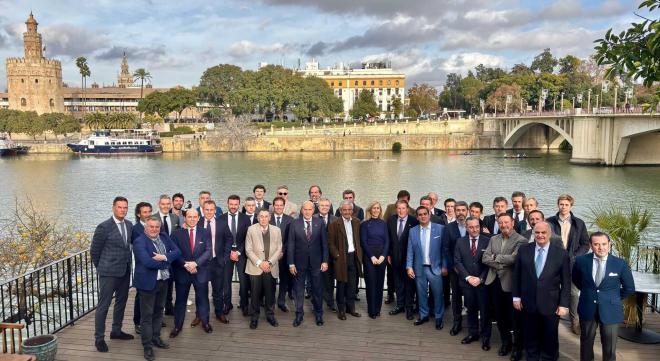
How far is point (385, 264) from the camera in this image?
725 centimetres

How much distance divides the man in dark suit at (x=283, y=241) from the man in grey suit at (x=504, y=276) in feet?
8.47

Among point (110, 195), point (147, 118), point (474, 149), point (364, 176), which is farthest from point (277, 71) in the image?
point (110, 195)

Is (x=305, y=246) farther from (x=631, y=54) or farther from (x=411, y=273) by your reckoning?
(x=631, y=54)

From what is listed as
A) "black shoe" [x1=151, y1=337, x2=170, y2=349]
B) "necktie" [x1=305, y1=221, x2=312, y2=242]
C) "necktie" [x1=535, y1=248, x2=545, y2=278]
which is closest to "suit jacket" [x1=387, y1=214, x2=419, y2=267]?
"necktie" [x1=305, y1=221, x2=312, y2=242]

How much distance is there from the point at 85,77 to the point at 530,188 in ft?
287

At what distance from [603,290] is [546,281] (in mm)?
514

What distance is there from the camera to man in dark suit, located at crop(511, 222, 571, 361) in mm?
5320

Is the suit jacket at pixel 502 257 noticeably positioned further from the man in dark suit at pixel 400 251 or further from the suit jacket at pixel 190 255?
the suit jacket at pixel 190 255

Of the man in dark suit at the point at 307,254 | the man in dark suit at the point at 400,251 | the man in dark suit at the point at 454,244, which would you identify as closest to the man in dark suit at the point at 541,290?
the man in dark suit at the point at 454,244

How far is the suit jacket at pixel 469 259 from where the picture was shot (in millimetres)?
6215

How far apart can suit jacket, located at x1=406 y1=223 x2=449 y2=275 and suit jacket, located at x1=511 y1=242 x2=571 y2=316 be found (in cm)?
131

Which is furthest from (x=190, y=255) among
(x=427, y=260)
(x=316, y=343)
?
(x=427, y=260)

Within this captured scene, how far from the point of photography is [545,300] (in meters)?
5.39

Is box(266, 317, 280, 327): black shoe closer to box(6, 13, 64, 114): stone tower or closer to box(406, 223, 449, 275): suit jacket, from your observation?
box(406, 223, 449, 275): suit jacket
